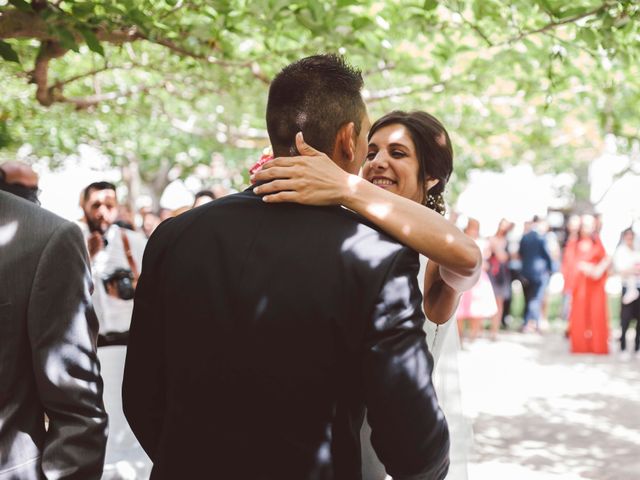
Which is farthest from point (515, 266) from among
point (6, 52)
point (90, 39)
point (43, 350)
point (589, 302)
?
point (43, 350)

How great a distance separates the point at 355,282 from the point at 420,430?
15.8 inches

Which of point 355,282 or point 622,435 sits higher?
point 355,282

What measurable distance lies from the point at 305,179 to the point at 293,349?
0.44 m

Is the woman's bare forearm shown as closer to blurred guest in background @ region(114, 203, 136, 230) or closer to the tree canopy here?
the tree canopy

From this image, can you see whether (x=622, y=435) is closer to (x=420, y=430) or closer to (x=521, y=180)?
(x=420, y=430)

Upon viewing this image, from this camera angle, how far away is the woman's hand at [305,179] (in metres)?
1.94

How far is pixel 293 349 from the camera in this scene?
1866 mm

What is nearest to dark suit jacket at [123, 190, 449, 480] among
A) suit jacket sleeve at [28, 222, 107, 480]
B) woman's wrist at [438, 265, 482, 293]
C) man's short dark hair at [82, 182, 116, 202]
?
suit jacket sleeve at [28, 222, 107, 480]

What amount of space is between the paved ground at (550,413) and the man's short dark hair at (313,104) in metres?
4.62

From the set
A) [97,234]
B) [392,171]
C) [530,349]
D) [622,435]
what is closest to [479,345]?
→ [530,349]

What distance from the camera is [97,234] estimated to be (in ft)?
18.5

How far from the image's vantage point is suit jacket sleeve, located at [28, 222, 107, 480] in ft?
6.72

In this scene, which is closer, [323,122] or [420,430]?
[420,430]

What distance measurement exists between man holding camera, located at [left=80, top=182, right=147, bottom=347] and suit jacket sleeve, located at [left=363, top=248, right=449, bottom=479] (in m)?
3.73
